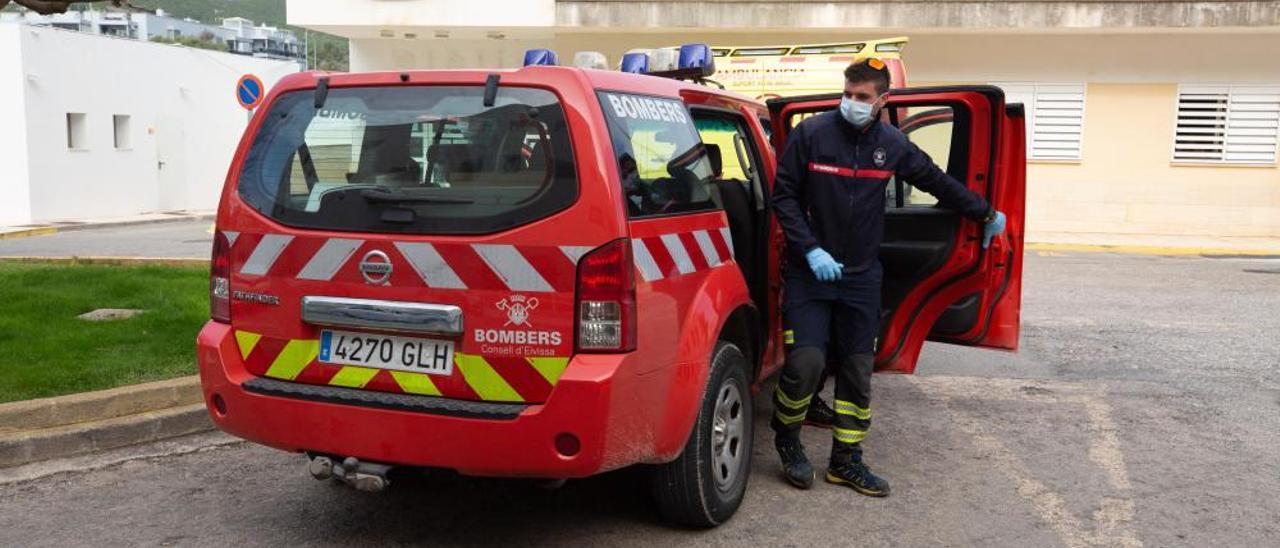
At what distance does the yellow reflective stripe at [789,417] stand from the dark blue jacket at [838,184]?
0.64 meters

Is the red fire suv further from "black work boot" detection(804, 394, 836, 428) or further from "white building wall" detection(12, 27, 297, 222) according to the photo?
"white building wall" detection(12, 27, 297, 222)

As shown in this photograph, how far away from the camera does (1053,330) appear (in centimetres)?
842

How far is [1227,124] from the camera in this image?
59.7 ft

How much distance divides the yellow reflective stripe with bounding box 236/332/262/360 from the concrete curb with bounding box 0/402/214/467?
1691 mm

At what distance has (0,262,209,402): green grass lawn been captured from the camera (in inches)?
214

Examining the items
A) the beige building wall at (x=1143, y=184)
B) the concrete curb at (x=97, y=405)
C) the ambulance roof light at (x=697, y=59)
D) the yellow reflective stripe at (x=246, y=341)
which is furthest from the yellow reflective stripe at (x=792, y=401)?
the beige building wall at (x=1143, y=184)

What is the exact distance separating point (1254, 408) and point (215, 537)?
539 cm

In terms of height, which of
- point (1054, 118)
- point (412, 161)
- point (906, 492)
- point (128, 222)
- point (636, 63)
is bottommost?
point (128, 222)

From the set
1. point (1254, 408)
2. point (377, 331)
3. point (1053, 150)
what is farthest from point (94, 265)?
point (1053, 150)

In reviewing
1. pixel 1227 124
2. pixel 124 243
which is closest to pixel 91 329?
pixel 124 243

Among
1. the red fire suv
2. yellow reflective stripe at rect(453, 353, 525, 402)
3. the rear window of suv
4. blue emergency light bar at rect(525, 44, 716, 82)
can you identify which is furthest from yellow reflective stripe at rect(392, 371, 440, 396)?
blue emergency light bar at rect(525, 44, 716, 82)

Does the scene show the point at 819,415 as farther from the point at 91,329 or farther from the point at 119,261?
the point at 119,261

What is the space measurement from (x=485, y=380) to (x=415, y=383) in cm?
24

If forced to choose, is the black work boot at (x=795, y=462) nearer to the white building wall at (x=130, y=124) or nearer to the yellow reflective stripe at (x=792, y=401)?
→ the yellow reflective stripe at (x=792, y=401)
